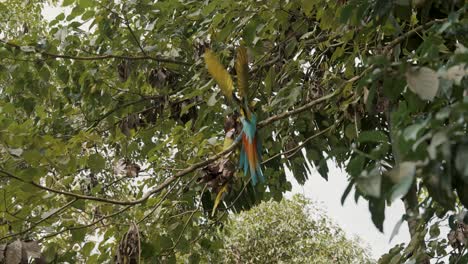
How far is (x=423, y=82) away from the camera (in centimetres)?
92

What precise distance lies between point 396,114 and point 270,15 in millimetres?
1325

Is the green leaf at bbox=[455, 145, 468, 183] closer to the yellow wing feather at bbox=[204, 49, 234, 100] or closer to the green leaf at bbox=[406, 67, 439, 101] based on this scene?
the green leaf at bbox=[406, 67, 439, 101]

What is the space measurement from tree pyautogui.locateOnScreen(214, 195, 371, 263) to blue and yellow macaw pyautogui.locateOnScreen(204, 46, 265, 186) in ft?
29.4

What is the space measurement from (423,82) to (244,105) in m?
0.92

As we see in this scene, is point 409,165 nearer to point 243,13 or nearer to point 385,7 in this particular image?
point 385,7

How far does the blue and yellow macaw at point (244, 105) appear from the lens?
1.77 metres

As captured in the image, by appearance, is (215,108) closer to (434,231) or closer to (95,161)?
(95,161)

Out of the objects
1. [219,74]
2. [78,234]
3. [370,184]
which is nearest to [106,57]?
[78,234]

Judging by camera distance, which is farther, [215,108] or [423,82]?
[215,108]

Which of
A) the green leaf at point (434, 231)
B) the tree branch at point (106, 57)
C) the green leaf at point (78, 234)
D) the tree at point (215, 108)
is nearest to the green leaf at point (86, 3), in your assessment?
the tree at point (215, 108)

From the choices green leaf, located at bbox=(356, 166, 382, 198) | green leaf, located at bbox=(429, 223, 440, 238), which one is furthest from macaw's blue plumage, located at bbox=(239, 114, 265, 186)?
green leaf, located at bbox=(356, 166, 382, 198)

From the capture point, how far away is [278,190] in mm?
3201

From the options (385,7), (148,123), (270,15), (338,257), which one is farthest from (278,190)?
(338,257)

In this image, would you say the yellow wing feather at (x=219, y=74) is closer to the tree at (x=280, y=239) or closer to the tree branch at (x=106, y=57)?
the tree branch at (x=106, y=57)
